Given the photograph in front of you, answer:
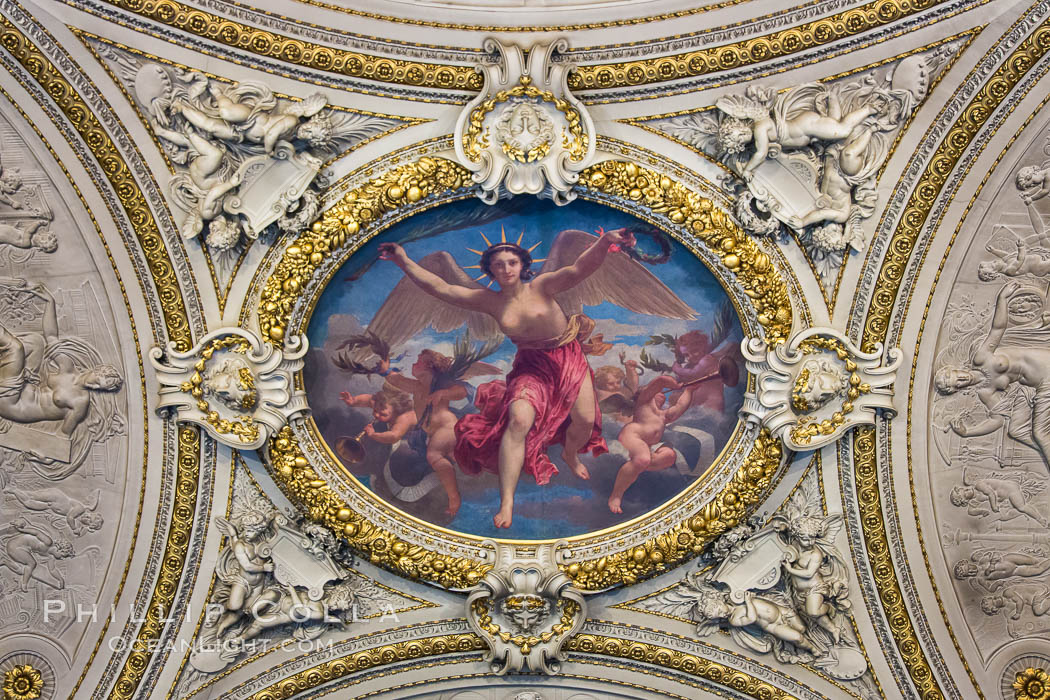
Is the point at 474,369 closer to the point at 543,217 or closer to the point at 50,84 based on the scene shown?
the point at 543,217

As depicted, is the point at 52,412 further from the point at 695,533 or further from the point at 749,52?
the point at 749,52

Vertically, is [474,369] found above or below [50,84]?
below

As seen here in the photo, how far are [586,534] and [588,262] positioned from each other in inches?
104

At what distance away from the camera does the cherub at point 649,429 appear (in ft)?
49.6

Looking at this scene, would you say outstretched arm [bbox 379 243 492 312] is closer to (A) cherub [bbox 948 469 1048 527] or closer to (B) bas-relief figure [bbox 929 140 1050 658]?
(B) bas-relief figure [bbox 929 140 1050 658]

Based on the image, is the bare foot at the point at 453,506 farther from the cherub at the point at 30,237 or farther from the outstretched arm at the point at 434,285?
the cherub at the point at 30,237

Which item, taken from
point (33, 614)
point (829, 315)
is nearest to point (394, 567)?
point (33, 614)

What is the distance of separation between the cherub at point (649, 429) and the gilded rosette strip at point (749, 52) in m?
2.87

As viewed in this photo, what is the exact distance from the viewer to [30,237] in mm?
14391

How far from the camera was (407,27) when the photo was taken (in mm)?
14445

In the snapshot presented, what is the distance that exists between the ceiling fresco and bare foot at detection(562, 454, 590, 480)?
0.06m

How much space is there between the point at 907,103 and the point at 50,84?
25.4ft

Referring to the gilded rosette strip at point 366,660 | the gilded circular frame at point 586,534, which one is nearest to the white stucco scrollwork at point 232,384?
the gilded circular frame at point 586,534

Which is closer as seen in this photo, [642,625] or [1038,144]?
[1038,144]
